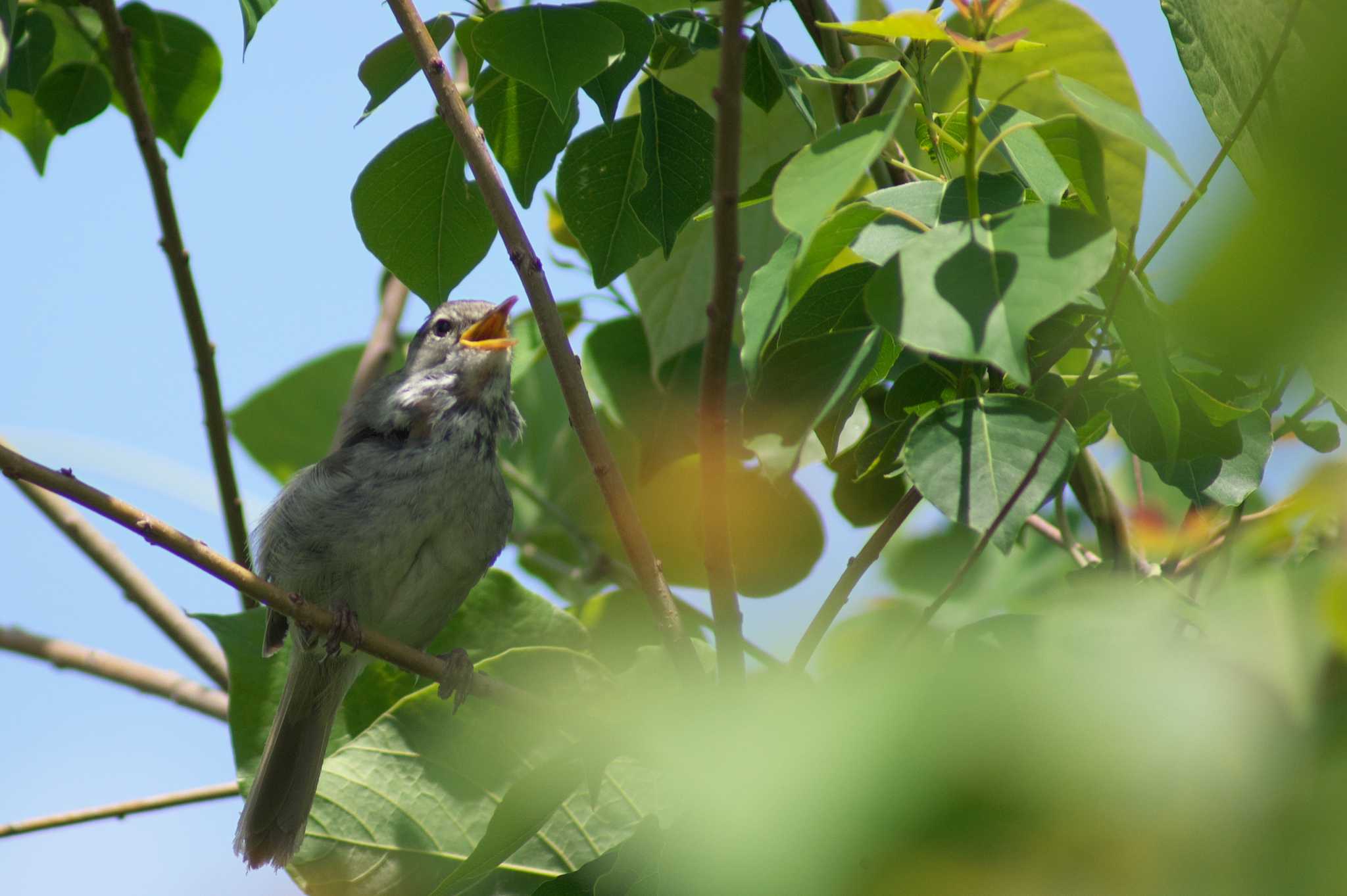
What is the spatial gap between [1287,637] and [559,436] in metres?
4.21

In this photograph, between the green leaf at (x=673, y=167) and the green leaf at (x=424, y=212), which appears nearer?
the green leaf at (x=673, y=167)

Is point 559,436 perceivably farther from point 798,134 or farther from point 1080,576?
point 1080,576

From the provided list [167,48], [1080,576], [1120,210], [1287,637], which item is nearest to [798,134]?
[1120,210]

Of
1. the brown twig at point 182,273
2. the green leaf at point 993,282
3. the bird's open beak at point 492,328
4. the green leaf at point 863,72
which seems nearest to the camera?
the green leaf at point 993,282

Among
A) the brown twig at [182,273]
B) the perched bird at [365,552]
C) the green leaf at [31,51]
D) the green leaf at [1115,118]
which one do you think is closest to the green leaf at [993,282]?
the green leaf at [1115,118]

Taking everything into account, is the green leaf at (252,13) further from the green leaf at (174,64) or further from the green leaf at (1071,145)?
the green leaf at (1071,145)

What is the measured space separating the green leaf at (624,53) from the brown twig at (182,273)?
181cm

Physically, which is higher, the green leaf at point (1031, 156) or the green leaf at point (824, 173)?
the green leaf at point (824, 173)

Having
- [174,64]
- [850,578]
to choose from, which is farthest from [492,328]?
[850,578]

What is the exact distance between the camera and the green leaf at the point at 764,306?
1.91 meters

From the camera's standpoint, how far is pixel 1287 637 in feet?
2.25

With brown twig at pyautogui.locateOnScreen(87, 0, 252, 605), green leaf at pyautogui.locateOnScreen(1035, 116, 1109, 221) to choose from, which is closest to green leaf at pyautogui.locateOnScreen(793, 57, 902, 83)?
green leaf at pyautogui.locateOnScreen(1035, 116, 1109, 221)

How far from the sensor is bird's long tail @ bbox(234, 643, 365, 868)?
4.34 m

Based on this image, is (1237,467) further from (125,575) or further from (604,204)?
(125,575)
